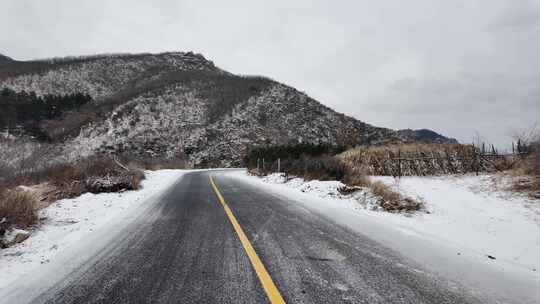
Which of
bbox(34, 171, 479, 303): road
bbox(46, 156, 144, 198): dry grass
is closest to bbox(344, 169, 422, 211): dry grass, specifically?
bbox(34, 171, 479, 303): road

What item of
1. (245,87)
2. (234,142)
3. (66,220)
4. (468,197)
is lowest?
(66,220)

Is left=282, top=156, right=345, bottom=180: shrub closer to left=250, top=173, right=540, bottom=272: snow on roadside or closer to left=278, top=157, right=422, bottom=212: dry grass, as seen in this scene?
left=278, top=157, right=422, bottom=212: dry grass

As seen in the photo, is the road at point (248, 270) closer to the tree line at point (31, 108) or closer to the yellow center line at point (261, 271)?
the yellow center line at point (261, 271)

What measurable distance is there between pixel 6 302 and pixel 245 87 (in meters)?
71.0

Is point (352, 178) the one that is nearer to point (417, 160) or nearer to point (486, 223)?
point (417, 160)

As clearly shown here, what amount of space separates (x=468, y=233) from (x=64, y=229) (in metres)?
7.90

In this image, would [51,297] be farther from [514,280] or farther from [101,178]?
[101,178]

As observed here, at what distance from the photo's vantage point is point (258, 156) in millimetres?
30859

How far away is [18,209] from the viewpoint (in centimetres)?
551

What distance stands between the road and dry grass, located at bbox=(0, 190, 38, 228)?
1928 mm

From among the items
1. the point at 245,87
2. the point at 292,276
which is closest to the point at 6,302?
the point at 292,276

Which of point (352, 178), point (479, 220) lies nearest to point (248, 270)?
point (479, 220)

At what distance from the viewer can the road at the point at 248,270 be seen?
2.85 m

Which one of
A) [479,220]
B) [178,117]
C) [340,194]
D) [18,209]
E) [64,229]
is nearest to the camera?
[18,209]
